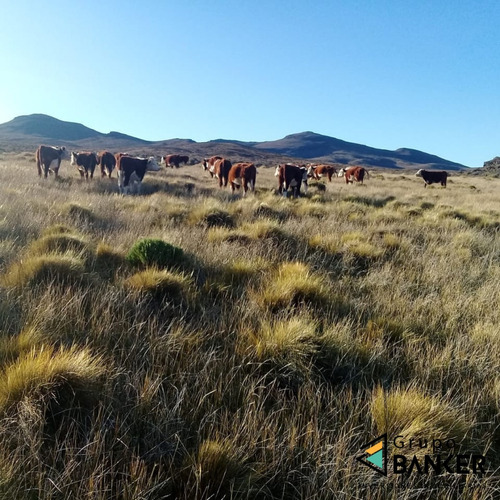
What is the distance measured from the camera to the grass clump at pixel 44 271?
3443mm

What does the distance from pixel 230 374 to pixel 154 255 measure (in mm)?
2480

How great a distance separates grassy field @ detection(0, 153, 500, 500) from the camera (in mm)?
1618

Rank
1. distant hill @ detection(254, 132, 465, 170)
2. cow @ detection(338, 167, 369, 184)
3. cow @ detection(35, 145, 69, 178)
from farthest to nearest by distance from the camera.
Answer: distant hill @ detection(254, 132, 465, 170)
cow @ detection(338, 167, 369, 184)
cow @ detection(35, 145, 69, 178)

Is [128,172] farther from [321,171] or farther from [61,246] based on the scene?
[321,171]

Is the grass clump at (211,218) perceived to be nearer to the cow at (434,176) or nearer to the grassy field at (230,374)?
the grassy field at (230,374)

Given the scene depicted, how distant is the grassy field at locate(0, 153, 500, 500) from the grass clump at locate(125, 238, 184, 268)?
0.07 feet

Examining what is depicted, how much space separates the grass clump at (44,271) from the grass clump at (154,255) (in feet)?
2.33

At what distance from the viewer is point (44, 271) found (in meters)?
3.66

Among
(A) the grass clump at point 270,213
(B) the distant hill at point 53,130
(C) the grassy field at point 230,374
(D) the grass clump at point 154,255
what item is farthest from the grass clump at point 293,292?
(B) the distant hill at point 53,130

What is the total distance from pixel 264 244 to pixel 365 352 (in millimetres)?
3394

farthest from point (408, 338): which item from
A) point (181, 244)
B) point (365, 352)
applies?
point (181, 244)

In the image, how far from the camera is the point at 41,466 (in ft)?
5.02

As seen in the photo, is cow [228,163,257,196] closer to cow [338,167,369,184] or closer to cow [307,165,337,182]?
cow [307,165,337,182]

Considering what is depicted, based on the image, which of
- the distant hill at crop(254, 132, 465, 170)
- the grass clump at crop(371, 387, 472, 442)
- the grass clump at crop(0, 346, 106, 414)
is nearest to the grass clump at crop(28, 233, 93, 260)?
Answer: the grass clump at crop(0, 346, 106, 414)
